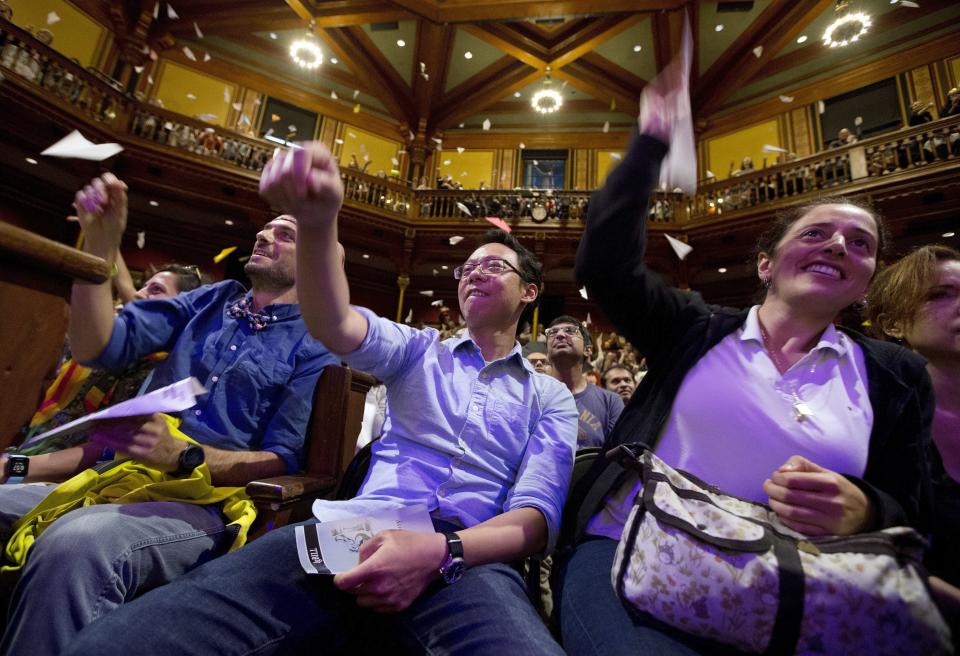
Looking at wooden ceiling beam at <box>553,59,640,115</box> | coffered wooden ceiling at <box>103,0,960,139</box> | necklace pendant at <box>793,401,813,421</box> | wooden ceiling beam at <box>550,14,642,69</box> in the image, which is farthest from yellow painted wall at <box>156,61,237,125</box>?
necklace pendant at <box>793,401,813,421</box>

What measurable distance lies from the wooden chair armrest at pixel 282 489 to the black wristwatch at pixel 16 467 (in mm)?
512

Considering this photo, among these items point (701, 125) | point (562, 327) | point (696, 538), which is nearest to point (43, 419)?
point (696, 538)

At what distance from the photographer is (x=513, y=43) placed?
8383 mm

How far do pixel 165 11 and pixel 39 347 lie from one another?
10543 mm

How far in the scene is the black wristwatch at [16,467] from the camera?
1089 mm

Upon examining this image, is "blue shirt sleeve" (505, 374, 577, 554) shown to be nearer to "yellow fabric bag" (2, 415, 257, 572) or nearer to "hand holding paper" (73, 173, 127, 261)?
"yellow fabric bag" (2, 415, 257, 572)

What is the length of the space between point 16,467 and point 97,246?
21.2 inches

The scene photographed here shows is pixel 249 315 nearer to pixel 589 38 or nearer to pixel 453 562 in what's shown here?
pixel 453 562

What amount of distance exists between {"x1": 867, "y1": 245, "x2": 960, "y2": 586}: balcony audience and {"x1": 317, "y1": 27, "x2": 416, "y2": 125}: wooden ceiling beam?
9.44m

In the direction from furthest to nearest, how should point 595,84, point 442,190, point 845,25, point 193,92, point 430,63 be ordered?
point 595,84, point 430,63, point 193,92, point 442,190, point 845,25

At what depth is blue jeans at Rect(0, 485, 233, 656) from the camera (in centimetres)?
81

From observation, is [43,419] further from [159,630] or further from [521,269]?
[521,269]

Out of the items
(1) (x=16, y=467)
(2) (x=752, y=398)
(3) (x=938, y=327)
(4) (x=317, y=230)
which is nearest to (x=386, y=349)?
(4) (x=317, y=230)

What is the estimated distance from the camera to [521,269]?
4.64 ft
